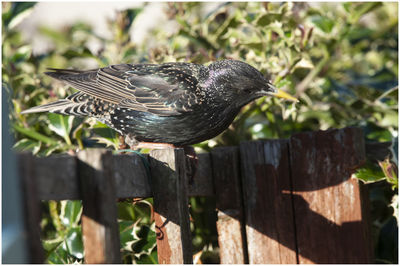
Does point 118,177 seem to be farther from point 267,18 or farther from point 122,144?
point 267,18

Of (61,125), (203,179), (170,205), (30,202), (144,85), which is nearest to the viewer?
(30,202)

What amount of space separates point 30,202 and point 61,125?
166cm

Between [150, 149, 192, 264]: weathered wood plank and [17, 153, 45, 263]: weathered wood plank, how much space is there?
0.73 metres

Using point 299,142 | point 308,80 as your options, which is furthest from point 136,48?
point 299,142

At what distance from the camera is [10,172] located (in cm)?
128

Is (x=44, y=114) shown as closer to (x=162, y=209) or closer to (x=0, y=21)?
(x=0, y=21)

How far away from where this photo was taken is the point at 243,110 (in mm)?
3070

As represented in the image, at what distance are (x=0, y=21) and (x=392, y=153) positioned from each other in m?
2.41

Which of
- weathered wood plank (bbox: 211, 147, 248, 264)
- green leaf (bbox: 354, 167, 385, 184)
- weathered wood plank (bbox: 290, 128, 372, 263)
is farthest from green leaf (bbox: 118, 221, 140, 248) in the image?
green leaf (bbox: 354, 167, 385, 184)

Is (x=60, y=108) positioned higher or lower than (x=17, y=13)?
lower

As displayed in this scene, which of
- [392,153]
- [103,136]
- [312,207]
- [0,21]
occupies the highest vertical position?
[0,21]

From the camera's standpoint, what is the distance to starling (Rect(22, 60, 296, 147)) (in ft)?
7.82

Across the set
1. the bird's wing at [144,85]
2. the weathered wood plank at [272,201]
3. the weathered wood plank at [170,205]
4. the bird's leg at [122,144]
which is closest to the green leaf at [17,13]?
the bird's wing at [144,85]

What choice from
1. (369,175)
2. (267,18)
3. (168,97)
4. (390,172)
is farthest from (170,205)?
(267,18)
